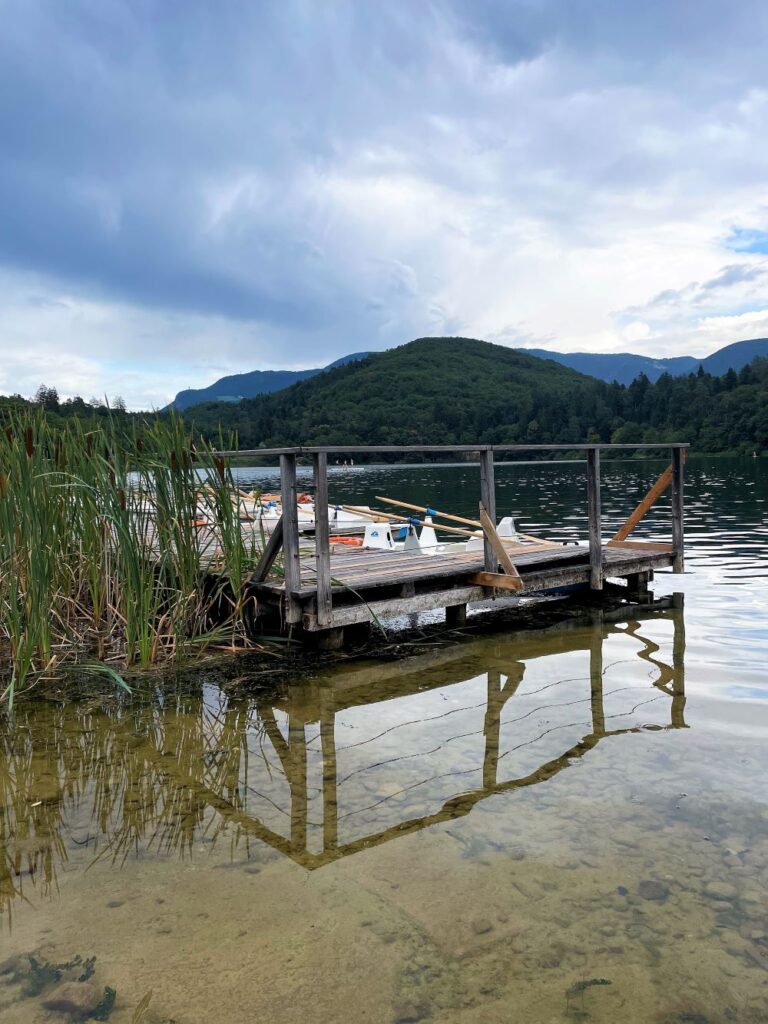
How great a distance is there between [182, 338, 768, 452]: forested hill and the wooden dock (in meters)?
63.0

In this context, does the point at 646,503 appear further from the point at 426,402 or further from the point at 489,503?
the point at 426,402

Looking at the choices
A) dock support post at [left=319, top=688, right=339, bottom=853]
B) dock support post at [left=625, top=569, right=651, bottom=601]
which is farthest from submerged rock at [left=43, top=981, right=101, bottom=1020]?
dock support post at [left=625, top=569, right=651, bottom=601]

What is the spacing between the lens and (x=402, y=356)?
431 ft

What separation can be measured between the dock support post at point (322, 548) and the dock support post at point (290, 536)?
196 millimetres

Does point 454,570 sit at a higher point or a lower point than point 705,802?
higher

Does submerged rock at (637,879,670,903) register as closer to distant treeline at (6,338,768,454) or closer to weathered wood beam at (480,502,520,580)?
weathered wood beam at (480,502,520,580)

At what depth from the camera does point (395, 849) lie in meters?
3.81

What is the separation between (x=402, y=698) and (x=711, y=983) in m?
3.74

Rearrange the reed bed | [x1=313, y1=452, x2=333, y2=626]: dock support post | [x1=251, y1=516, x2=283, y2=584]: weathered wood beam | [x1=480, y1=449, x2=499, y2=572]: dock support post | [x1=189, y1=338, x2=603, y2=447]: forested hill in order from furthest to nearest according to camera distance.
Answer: [x1=189, y1=338, x2=603, y2=447]: forested hill
[x1=480, y1=449, x2=499, y2=572]: dock support post
[x1=251, y1=516, x2=283, y2=584]: weathered wood beam
[x1=313, y1=452, x2=333, y2=626]: dock support post
the reed bed

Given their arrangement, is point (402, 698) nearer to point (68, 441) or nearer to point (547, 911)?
point (547, 911)

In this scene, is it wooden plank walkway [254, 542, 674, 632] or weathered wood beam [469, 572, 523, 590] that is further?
weathered wood beam [469, 572, 523, 590]

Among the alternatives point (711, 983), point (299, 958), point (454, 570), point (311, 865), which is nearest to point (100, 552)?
point (454, 570)

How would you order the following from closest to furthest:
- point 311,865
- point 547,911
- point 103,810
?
point 547,911 → point 311,865 → point 103,810

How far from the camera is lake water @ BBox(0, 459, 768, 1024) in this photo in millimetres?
2822
